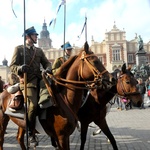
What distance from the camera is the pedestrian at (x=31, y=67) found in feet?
12.8

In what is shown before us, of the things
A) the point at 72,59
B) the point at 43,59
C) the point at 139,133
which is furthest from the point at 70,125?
the point at 139,133

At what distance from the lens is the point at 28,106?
13.0 feet

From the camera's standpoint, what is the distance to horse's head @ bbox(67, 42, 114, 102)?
3639mm

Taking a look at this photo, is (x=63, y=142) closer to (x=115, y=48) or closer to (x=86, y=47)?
(x=86, y=47)

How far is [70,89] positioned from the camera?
12.3 ft

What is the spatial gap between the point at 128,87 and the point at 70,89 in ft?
5.57

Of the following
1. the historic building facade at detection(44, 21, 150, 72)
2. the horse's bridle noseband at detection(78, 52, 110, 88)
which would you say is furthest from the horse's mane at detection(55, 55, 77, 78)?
the historic building facade at detection(44, 21, 150, 72)

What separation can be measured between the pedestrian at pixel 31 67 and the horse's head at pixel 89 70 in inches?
19.7

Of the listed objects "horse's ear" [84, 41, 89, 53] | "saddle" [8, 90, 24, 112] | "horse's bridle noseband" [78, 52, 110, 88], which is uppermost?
"horse's ear" [84, 41, 89, 53]

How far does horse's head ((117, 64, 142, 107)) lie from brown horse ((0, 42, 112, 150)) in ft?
4.27

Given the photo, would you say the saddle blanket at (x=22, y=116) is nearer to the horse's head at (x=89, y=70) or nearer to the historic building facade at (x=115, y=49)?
the horse's head at (x=89, y=70)

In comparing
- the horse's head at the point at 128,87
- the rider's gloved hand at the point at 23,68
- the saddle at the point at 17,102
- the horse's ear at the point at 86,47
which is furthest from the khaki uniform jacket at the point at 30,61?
the horse's head at the point at 128,87

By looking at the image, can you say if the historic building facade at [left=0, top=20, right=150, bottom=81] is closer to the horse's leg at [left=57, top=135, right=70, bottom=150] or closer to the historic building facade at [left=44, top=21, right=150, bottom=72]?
the historic building facade at [left=44, top=21, right=150, bottom=72]

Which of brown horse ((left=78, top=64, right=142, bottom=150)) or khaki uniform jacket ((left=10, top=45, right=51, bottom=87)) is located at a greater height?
khaki uniform jacket ((left=10, top=45, right=51, bottom=87))
